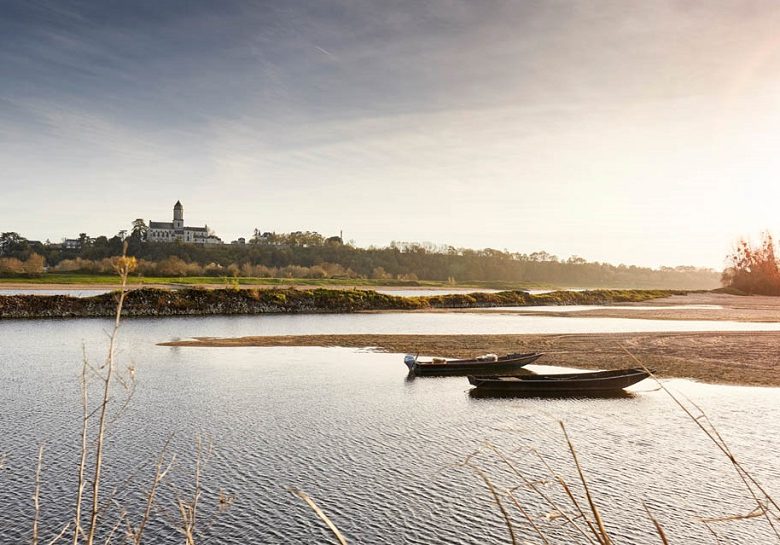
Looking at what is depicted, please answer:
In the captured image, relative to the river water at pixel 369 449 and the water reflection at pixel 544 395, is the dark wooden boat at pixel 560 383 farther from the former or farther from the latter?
the river water at pixel 369 449

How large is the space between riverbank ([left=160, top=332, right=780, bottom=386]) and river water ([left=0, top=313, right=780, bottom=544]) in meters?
4.64

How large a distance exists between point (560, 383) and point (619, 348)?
39.7 feet

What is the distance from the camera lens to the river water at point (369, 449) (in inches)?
550

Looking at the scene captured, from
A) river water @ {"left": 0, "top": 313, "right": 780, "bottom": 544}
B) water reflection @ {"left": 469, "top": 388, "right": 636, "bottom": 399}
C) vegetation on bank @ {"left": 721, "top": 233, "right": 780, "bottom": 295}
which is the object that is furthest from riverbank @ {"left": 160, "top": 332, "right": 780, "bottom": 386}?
vegetation on bank @ {"left": 721, "top": 233, "right": 780, "bottom": 295}

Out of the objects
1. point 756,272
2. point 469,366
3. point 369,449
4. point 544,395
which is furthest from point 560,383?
point 756,272

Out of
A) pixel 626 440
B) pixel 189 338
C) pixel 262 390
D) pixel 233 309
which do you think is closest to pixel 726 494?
pixel 626 440

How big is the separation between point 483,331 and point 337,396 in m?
30.9

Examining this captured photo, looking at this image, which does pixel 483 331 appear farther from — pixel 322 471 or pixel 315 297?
pixel 322 471

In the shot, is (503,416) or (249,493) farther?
(503,416)

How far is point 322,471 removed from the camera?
1727cm

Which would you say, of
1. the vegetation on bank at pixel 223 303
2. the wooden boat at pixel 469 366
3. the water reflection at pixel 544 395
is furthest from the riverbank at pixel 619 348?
the vegetation on bank at pixel 223 303

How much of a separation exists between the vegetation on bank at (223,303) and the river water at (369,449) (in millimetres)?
32603

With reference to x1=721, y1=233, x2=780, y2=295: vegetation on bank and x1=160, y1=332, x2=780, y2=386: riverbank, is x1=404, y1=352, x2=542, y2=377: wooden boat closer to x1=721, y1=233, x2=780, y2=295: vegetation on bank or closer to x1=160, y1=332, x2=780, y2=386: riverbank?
x1=160, y1=332, x2=780, y2=386: riverbank

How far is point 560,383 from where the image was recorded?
2853cm
